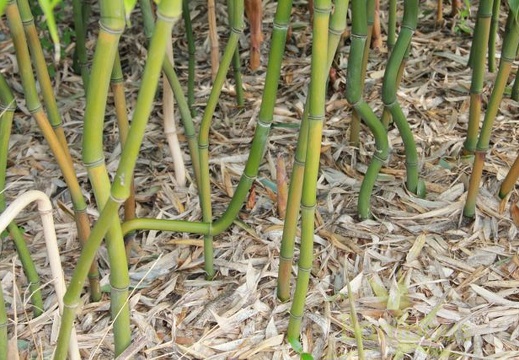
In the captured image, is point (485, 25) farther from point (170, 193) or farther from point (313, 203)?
point (170, 193)

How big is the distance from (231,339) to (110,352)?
0.57 feet

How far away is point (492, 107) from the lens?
1.09 m

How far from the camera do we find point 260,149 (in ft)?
3.27

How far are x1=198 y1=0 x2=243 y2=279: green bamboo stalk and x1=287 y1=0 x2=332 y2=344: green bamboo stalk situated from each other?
0.58 feet

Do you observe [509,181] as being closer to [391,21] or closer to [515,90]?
[515,90]

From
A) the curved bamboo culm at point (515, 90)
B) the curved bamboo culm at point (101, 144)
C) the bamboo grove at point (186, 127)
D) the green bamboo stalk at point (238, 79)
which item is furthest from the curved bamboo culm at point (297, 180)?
the curved bamboo culm at point (515, 90)

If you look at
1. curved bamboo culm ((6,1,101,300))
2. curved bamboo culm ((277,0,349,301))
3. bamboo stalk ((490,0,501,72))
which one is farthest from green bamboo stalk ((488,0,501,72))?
curved bamboo culm ((6,1,101,300))

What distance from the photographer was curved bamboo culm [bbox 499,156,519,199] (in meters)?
1.15

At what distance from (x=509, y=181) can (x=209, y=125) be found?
52 centimetres

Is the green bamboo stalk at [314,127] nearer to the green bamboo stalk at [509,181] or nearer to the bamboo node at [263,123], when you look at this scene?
the bamboo node at [263,123]

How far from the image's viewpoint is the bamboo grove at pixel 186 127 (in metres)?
0.65

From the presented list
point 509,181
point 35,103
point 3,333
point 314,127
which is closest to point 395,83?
point 509,181

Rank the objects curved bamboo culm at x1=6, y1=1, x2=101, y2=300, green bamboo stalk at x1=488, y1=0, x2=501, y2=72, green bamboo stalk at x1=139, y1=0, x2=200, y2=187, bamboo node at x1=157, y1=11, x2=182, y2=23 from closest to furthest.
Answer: bamboo node at x1=157, y1=11, x2=182, y2=23, curved bamboo culm at x1=6, y1=1, x2=101, y2=300, green bamboo stalk at x1=139, y1=0, x2=200, y2=187, green bamboo stalk at x1=488, y1=0, x2=501, y2=72

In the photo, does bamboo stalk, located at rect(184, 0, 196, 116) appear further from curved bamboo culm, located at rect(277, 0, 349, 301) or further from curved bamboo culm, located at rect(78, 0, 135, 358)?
curved bamboo culm, located at rect(78, 0, 135, 358)
